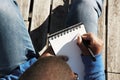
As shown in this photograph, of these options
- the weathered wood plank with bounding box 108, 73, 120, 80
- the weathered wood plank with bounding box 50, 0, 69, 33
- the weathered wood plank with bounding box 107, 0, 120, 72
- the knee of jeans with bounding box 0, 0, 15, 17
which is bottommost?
the weathered wood plank with bounding box 108, 73, 120, 80

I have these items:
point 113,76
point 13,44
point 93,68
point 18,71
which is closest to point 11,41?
point 13,44

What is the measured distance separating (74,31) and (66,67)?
1.41ft

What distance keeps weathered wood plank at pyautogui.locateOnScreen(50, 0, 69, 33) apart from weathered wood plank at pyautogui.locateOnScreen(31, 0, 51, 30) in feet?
0.10

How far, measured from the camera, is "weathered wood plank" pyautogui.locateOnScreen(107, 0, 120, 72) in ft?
6.35

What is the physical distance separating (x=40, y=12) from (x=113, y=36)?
38cm

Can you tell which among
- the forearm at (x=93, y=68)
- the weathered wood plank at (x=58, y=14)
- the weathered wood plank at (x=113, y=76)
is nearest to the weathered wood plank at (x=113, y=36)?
the weathered wood plank at (x=113, y=76)

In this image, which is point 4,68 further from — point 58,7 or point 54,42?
point 58,7

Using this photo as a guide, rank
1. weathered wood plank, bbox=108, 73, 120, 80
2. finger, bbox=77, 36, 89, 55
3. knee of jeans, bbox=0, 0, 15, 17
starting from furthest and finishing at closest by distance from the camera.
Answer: weathered wood plank, bbox=108, 73, 120, 80 → knee of jeans, bbox=0, 0, 15, 17 → finger, bbox=77, 36, 89, 55

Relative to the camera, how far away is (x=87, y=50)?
1.59 meters

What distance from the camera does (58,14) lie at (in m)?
2.04

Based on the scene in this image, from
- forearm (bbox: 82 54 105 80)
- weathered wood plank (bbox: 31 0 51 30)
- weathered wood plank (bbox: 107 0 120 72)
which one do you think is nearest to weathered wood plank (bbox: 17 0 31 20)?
weathered wood plank (bbox: 31 0 51 30)

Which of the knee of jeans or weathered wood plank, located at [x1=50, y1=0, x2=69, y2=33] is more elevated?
the knee of jeans

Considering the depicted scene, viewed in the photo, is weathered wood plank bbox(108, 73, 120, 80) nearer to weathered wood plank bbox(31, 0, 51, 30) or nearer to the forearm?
the forearm

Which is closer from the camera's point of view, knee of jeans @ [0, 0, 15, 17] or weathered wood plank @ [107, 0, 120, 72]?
knee of jeans @ [0, 0, 15, 17]
